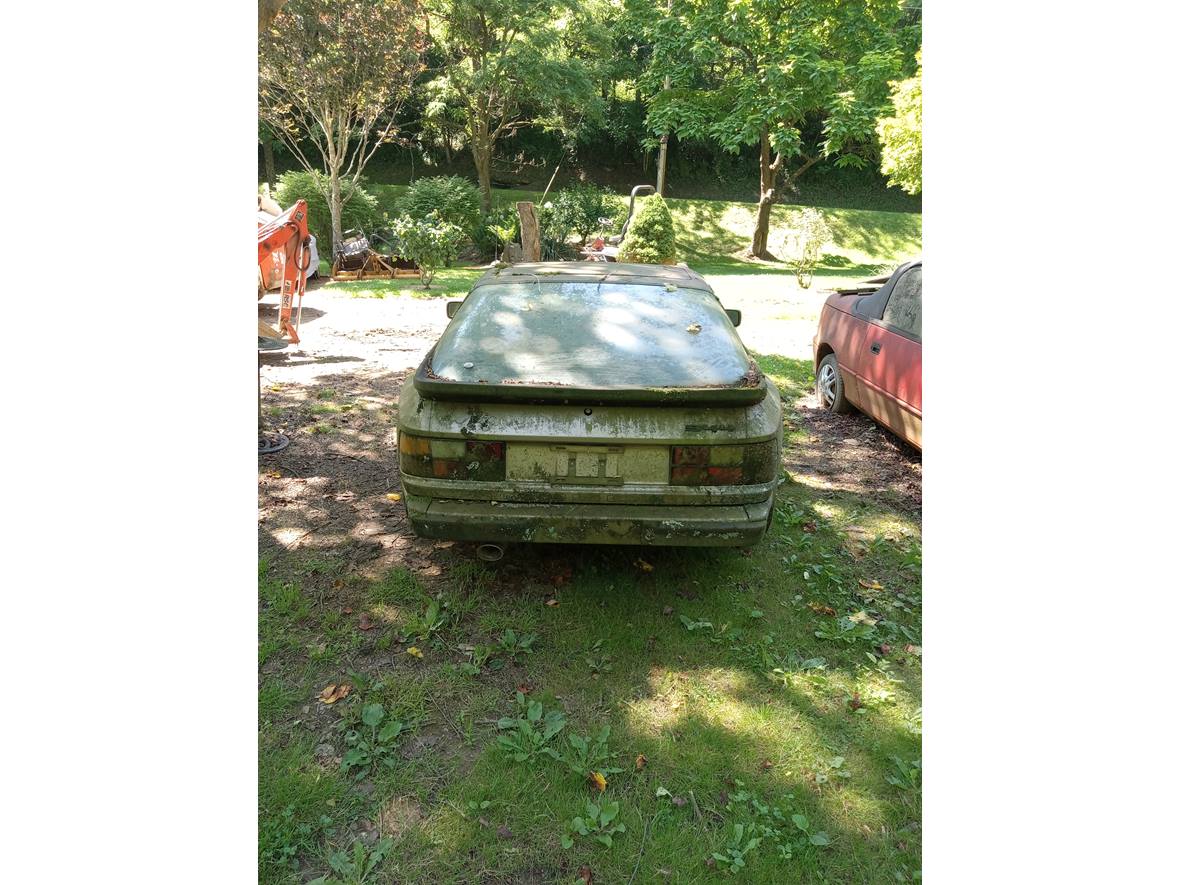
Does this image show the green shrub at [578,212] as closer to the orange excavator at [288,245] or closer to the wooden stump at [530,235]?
the wooden stump at [530,235]

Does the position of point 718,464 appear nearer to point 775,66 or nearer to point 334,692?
point 334,692

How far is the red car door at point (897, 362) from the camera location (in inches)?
210

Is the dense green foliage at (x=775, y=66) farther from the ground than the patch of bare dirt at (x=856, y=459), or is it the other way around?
the dense green foliage at (x=775, y=66)

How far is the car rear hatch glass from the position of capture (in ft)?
11.0

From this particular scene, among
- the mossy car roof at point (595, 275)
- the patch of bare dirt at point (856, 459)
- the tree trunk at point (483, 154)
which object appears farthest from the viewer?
the tree trunk at point (483, 154)

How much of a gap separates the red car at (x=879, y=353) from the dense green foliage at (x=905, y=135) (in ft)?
38.7

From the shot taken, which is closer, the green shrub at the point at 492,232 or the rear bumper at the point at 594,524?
the rear bumper at the point at 594,524

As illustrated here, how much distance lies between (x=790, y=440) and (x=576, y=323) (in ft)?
9.63

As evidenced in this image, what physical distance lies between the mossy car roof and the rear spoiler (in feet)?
4.04

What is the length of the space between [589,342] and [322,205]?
670 inches

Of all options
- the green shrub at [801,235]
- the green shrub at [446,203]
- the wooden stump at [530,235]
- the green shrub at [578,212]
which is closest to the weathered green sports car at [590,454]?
the wooden stump at [530,235]

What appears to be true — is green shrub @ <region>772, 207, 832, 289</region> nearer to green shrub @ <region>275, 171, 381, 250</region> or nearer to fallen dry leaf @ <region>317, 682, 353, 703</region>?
green shrub @ <region>275, 171, 381, 250</region>

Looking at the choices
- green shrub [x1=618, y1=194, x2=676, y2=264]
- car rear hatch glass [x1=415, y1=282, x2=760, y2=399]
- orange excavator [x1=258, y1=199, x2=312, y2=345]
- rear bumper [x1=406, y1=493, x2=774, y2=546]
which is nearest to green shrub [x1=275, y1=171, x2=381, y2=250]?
green shrub [x1=618, y1=194, x2=676, y2=264]

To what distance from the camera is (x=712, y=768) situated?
106 inches
